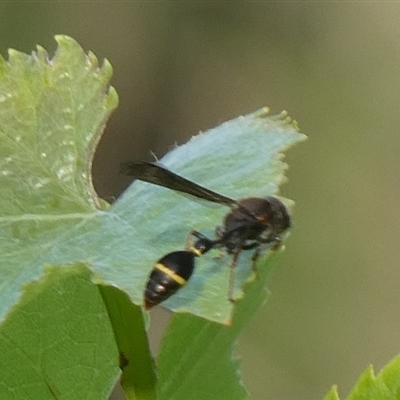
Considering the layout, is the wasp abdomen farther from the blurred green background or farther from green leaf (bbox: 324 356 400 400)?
the blurred green background

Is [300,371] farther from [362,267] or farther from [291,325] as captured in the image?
[362,267]

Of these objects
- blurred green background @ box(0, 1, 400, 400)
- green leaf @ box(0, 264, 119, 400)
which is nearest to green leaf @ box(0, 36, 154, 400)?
green leaf @ box(0, 264, 119, 400)

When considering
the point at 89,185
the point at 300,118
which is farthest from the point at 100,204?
the point at 300,118

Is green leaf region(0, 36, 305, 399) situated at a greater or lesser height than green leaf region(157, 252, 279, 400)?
greater

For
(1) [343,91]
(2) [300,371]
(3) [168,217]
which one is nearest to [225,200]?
(3) [168,217]

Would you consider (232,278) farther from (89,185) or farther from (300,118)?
(300,118)

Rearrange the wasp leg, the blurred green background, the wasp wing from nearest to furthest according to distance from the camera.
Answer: the wasp leg < the wasp wing < the blurred green background
